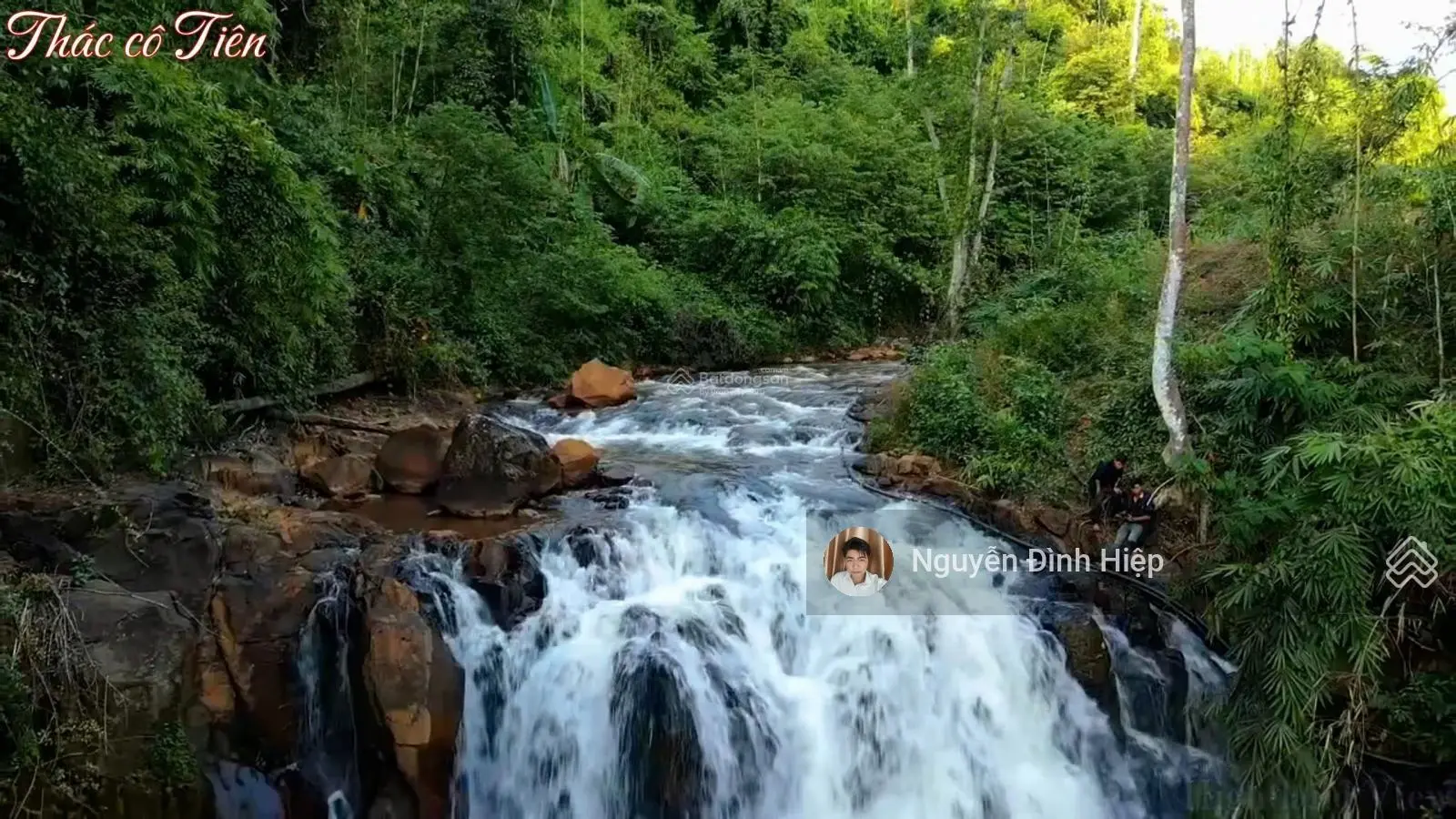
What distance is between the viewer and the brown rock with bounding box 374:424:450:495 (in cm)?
891

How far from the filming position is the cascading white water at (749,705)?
6426mm

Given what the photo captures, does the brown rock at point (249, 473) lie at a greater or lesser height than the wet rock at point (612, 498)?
greater

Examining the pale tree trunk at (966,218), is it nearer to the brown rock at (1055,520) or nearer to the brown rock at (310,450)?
the brown rock at (1055,520)

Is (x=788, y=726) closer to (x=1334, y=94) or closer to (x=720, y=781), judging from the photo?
(x=720, y=781)

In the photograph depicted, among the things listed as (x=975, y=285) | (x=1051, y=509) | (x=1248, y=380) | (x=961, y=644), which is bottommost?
(x=961, y=644)

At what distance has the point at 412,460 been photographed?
8.98 m

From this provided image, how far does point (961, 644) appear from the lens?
7191 millimetres

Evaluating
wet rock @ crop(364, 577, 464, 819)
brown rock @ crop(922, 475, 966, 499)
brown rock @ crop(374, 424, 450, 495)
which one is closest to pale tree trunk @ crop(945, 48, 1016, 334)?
brown rock @ crop(922, 475, 966, 499)

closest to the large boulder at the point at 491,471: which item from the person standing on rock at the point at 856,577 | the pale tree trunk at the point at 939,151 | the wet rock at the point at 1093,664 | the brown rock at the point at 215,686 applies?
the brown rock at the point at 215,686

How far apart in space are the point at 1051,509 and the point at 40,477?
27.5ft

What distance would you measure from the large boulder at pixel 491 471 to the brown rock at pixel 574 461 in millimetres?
177

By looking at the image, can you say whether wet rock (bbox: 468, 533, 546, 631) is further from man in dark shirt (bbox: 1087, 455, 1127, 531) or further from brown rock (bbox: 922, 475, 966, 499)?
man in dark shirt (bbox: 1087, 455, 1127, 531)

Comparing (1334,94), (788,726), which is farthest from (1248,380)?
(788,726)

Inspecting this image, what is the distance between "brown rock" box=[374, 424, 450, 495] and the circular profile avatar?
156 inches
